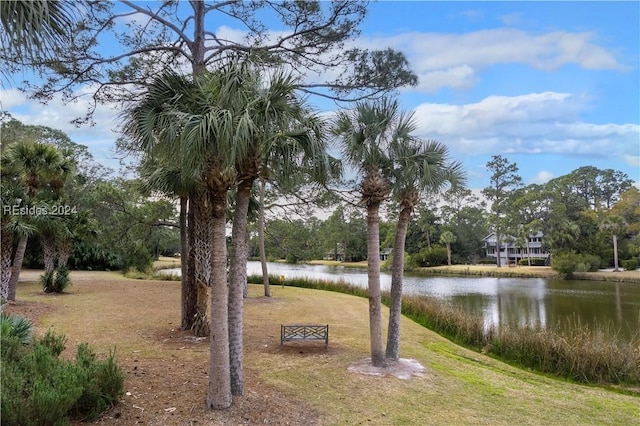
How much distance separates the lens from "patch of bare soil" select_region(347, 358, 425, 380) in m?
7.03

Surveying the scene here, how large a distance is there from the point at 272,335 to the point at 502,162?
177 feet

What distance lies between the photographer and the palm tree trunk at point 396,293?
25.4ft

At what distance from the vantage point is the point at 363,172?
764cm

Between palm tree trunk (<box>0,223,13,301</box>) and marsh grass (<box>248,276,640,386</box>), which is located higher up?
palm tree trunk (<box>0,223,13,301</box>)

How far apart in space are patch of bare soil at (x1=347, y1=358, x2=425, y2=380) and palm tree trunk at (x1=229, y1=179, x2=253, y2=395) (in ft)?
7.89

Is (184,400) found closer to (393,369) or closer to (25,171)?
(393,369)

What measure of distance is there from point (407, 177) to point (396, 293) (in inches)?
83.9

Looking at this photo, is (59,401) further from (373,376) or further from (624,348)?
(624,348)

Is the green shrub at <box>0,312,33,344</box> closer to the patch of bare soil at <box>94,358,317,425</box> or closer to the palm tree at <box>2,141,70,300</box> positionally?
the patch of bare soil at <box>94,358,317,425</box>

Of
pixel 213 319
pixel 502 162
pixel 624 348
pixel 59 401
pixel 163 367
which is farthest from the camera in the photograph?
pixel 502 162

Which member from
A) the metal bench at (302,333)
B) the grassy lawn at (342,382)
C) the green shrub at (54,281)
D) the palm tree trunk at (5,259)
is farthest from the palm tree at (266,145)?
the green shrub at (54,281)

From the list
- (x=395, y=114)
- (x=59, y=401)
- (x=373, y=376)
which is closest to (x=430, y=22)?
(x=395, y=114)

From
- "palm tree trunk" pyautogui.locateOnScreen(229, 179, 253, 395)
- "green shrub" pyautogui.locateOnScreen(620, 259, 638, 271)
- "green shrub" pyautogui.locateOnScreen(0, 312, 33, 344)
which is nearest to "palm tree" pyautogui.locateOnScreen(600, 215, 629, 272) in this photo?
"green shrub" pyautogui.locateOnScreen(620, 259, 638, 271)
